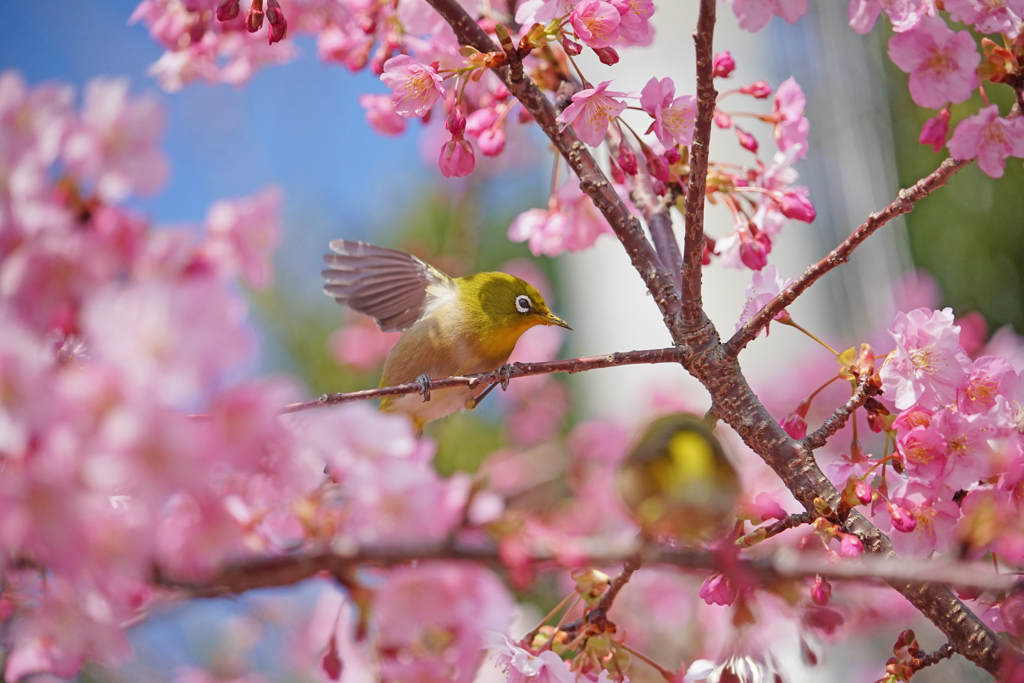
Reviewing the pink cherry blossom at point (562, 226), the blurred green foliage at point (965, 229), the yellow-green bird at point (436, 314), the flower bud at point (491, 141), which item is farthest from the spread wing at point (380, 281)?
the blurred green foliage at point (965, 229)

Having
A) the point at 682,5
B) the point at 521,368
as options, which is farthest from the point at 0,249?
the point at 682,5

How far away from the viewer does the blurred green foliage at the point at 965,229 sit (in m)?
2.90

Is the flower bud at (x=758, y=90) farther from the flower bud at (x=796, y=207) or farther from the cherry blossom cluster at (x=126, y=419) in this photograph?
the cherry blossom cluster at (x=126, y=419)

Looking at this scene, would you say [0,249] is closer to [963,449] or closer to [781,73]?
[963,449]

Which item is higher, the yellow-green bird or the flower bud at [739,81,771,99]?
the flower bud at [739,81,771,99]

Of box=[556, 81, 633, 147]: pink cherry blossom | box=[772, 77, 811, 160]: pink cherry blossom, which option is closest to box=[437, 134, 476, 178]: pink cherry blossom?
box=[556, 81, 633, 147]: pink cherry blossom

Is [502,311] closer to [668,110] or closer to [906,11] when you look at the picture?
[668,110]

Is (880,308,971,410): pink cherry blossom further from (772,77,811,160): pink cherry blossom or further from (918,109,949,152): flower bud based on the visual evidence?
(772,77,811,160): pink cherry blossom

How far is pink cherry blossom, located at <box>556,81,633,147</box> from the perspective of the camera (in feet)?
2.83

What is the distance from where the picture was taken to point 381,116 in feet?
4.32

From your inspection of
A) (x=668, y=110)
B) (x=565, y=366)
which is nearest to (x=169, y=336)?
(x=565, y=366)

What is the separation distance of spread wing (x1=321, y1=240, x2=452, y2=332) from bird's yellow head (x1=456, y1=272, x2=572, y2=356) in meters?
0.12

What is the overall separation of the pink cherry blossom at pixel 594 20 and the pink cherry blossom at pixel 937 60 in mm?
378

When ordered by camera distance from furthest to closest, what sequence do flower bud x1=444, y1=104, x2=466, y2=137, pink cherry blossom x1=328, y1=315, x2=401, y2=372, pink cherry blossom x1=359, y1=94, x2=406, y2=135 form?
pink cherry blossom x1=328, y1=315, x2=401, y2=372, pink cherry blossom x1=359, y1=94, x2=406, y2=135, flower bud x1=444, y1=104, x2=466, y2=137
